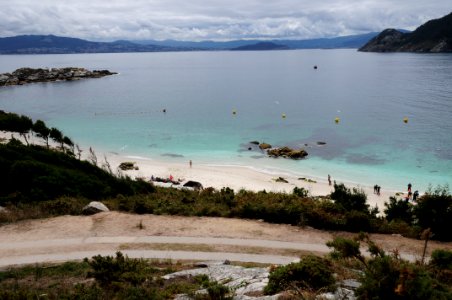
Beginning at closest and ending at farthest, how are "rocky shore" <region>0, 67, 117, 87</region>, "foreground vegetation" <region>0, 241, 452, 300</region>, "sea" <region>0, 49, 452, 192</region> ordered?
"foreground vegetation" <region>0, 241, 452, 300</region>, "sea" <region>0, 49, 452, 192</region>, "rocky shore" <region>0, 67, 117, 87</region>

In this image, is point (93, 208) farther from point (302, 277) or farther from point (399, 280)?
point (399, 280)

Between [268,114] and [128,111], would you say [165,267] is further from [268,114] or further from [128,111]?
[128,111]

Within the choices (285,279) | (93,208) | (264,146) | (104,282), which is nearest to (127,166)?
(264,146)

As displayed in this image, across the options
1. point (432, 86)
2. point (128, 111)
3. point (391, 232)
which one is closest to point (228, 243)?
point (391, 232)

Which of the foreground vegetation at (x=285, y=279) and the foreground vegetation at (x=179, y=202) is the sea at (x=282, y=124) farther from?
the foreground vegetation at (x=285, y=279)

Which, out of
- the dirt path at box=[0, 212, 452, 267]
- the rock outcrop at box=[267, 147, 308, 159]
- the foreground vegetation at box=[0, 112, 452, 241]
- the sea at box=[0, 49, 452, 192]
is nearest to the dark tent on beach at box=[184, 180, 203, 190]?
the foreground vegetation at box=[0, 112, 452, 241]

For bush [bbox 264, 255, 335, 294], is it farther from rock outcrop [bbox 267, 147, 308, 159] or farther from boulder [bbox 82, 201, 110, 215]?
rock outcrop [bbox 267, 147, 308, 159]

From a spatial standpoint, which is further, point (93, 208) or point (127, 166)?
point (127, 166)
